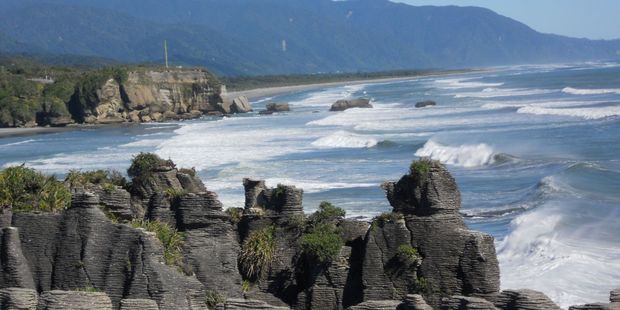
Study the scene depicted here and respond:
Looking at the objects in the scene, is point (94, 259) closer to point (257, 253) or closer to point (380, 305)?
point (257, 253)

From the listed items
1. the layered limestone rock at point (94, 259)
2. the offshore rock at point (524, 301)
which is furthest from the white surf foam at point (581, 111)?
the offshore rock at point (524, 301)

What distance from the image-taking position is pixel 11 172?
58.7ft

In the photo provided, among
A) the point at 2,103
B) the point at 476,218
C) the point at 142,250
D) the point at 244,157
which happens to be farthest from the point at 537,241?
the point at 2,103

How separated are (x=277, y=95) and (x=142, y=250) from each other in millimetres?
153729

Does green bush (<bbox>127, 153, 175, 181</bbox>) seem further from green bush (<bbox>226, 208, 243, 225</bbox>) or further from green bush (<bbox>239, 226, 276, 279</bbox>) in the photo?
green bush (<bbox>239, 226, 276, 279</bbox>)

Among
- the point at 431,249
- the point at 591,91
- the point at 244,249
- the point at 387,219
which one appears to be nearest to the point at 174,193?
the point at 244,249

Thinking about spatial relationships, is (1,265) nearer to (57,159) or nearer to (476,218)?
(476,218)

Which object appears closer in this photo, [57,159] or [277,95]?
[57,159]

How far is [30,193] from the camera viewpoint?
1758 centimetres

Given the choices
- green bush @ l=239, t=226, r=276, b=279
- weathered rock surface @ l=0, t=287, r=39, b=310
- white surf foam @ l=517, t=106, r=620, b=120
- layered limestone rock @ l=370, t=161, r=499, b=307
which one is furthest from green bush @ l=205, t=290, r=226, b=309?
white surf foam @ l=517, t=106, r=620, b=120

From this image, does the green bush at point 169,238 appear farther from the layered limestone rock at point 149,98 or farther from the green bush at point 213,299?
the layered limestone rock at point 149,98

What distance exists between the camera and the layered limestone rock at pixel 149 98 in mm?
102562

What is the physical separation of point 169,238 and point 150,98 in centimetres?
9141

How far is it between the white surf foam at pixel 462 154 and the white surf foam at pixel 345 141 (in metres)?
5.33
